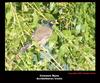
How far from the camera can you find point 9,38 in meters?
2.60

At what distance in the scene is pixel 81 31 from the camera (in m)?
2.60

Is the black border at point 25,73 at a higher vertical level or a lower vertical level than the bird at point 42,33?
lower

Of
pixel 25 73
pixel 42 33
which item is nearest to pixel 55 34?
pixel 42 33

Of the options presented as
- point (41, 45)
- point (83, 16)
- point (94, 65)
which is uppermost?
point (83, 16)

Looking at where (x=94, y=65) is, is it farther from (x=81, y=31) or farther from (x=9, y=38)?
(x=9, y=38)

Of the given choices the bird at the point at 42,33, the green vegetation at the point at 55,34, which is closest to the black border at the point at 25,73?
the green vegetation at the point at 55,34

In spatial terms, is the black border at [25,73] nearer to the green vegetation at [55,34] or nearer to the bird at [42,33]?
Result: the green vegetation at [55,34]

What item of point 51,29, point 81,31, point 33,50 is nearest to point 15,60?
point 33,50

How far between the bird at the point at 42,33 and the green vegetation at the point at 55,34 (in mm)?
28

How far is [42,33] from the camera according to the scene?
2615 millimetres

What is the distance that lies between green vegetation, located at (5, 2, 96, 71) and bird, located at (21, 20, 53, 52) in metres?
0.03

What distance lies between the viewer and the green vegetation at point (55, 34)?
2596mm

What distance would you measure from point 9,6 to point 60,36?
46cm

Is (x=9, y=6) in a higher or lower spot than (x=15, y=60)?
higher
